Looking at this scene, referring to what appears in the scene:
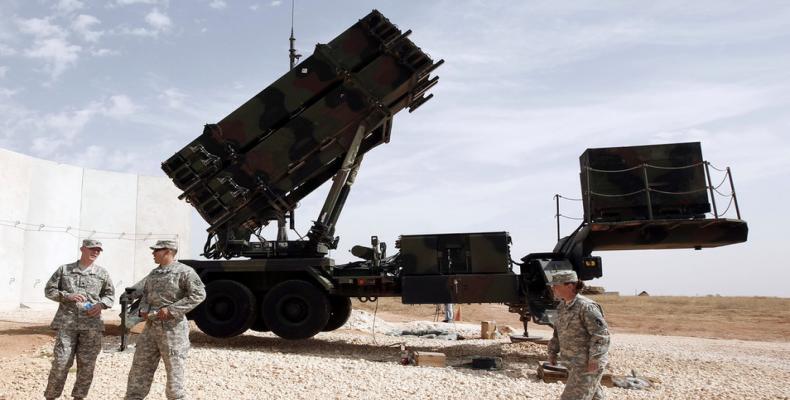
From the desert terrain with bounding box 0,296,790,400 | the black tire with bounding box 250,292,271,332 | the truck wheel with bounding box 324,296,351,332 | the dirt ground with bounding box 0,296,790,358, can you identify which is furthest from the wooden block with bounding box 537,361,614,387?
the dirt ground with bounding box 0,296,790,358

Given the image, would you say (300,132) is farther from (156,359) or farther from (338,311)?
(156,359)

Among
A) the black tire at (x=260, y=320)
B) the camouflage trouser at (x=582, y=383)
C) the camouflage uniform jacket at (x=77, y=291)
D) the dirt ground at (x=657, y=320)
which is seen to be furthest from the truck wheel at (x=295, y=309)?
the camouflage trouser at (x=582, y=383)

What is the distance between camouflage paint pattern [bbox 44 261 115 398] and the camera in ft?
14.1

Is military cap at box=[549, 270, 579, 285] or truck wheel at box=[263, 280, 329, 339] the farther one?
truck wheel at box=[263, 280, 329, 339]

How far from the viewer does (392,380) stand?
5.66m

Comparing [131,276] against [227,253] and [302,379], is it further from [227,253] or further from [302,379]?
[302,379]

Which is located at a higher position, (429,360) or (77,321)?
(77,321)

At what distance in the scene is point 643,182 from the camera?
775 cm

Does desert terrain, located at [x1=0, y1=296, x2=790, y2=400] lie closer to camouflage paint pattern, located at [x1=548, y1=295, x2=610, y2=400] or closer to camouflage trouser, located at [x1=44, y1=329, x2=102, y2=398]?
camouflage trouser, located at [x1=44, y1=329, x2=102, y2=398]

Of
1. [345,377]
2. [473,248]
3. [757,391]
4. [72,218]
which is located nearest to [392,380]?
[345,377]

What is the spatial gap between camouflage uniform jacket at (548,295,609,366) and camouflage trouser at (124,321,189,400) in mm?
2528

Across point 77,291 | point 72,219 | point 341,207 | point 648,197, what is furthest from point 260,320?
point 72,219

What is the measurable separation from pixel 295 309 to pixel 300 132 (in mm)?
2527

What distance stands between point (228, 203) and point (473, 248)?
352 cm
